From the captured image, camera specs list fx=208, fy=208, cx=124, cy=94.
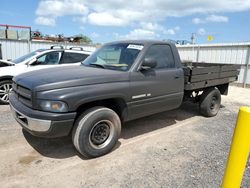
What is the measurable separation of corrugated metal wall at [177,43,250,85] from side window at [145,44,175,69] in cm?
877

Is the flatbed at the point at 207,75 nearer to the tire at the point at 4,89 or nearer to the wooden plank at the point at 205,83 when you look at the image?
the wooden plank at the point at 205,83

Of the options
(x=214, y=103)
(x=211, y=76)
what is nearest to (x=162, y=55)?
(x=211, y=76)

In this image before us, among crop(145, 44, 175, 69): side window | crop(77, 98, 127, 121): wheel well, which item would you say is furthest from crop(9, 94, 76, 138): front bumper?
crop(145, 44, 175, 69): side window

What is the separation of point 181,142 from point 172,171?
1.13 m

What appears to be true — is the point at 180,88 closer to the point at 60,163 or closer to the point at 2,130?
the point at 60,163

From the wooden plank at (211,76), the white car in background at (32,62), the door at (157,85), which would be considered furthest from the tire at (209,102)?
the white car in background at (32,62)

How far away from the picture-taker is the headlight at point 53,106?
9.63 feet

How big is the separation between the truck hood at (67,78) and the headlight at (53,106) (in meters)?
0.20

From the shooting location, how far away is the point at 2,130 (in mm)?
4441

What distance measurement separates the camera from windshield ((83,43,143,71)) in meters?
3.90

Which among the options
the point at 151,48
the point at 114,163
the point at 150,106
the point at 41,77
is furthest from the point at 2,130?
the point at 151,48

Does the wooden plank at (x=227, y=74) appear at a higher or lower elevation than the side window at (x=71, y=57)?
lower

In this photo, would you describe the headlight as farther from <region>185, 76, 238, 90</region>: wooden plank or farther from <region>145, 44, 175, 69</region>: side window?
<region>185, 76, 238, 90</region>: wooden plank

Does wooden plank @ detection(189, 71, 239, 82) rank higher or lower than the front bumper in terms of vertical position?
higher
